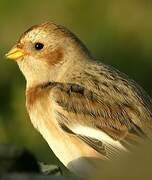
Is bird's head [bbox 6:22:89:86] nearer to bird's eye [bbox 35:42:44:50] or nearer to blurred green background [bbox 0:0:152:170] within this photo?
bird's eye [bbox 35:42:44:50]

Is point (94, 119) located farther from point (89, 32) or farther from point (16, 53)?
point (89, 32)

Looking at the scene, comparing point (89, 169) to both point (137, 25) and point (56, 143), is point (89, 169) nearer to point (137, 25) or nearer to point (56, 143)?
point (56, 143)

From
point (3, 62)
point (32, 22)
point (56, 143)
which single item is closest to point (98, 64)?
point (56, 143)

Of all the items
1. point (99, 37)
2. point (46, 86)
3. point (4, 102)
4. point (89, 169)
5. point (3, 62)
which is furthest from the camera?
point (99, 37)

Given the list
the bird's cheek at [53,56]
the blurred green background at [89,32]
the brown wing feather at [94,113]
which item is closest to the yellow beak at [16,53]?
the bird's cheek at [53,56]

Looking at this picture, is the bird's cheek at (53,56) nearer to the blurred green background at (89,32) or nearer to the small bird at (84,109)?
the small bird at (84,109)

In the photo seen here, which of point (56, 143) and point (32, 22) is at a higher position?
point (56, 143)

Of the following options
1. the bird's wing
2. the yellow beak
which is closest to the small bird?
the bird's wing

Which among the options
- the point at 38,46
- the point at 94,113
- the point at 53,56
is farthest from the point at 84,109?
the point at 38,46
